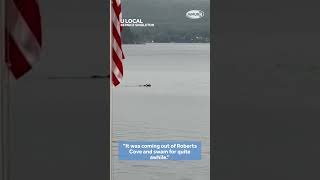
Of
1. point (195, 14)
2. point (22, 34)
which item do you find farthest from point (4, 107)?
point (195, 14)

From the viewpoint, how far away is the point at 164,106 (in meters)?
7.88

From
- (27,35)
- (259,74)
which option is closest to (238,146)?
(259,74)

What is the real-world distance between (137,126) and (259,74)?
4089 millimetres

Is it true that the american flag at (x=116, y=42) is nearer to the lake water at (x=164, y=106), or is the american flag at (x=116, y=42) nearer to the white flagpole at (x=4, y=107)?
the lake water at (x=164, y=106)

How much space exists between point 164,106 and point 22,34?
265 inches

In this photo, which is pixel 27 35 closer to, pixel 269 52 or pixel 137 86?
pixel 269 52

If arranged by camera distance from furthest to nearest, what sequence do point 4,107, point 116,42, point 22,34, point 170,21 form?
1. point 170,21
2. point 116,42
3. point 22,34
4. point 4,107

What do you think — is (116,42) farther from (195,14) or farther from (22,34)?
(195,14)

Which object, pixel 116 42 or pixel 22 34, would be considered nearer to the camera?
pixel 22 34

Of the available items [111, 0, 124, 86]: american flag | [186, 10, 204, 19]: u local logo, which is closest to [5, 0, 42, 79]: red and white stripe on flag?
[111, 0, 124, 86]: american flag

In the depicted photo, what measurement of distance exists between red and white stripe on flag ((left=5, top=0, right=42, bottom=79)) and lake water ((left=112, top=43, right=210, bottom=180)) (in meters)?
3.49

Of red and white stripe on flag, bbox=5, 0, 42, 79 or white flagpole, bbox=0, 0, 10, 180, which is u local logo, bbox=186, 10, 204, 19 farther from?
white flagpole, bbox=0, 0, 10, 180

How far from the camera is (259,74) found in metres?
2.79

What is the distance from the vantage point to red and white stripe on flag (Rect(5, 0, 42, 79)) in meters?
1.09
